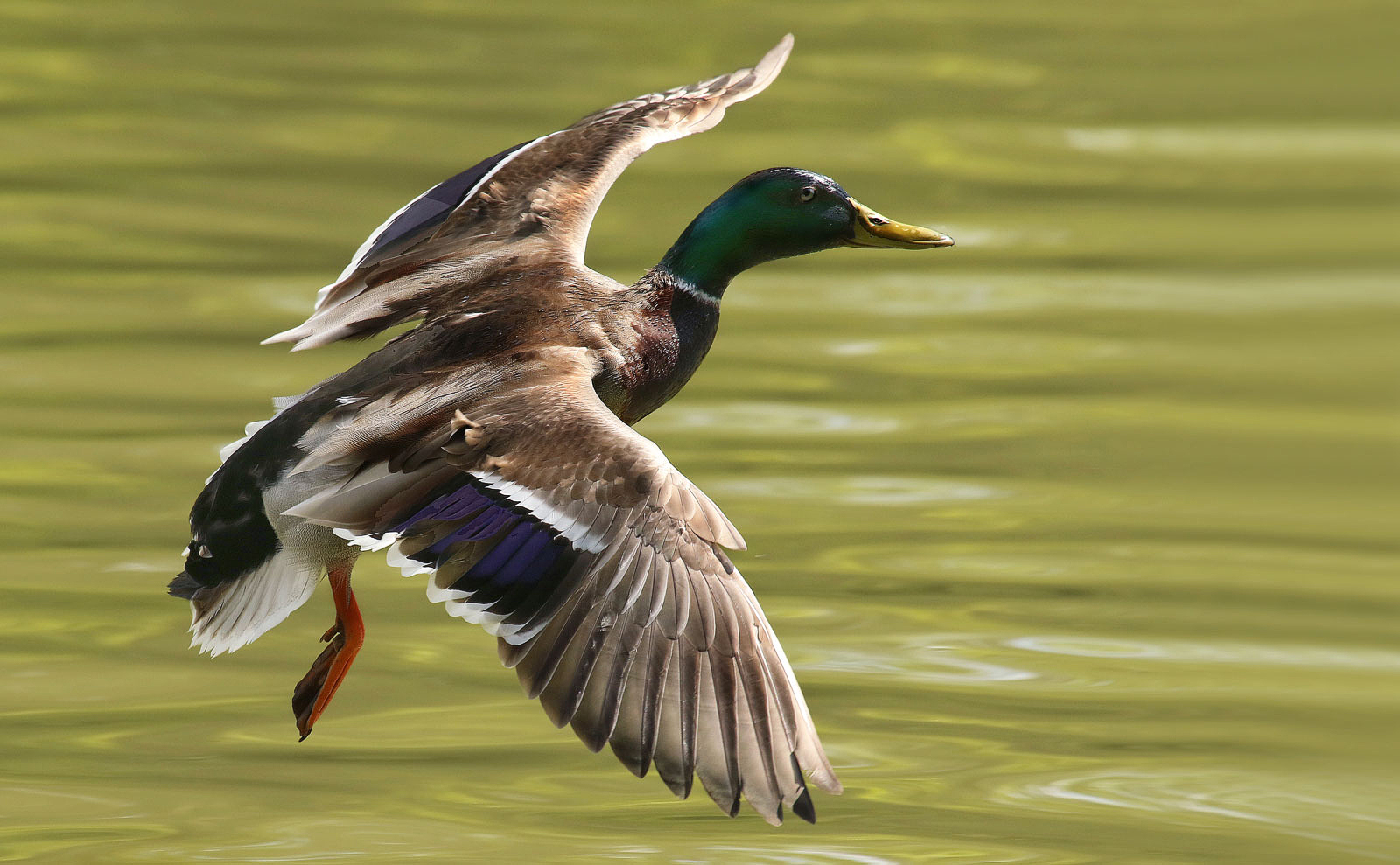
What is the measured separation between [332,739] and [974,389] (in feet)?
12.8

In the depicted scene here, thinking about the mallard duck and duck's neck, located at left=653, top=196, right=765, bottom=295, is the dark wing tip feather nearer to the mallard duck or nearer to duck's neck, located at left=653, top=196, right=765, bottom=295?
the mallard duck

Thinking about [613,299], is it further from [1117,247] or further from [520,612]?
[1117,247]

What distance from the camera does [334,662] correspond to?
19.3 ft

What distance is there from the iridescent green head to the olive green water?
4.78 ft

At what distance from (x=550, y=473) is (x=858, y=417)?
420 centimetres

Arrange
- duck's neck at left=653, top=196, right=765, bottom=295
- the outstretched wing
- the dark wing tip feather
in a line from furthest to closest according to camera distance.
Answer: duck's neck at left=653, top=196, right=765, bottom=295 → the outstretched wing → the dark wing tip feather

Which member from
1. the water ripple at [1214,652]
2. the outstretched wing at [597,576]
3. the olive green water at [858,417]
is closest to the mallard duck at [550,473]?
the outstretched wing at [597,576]

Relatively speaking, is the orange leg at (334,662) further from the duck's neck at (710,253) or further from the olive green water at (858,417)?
the duck's neck at (710,253)

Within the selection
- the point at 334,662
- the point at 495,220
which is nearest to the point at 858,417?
the point at 495,220

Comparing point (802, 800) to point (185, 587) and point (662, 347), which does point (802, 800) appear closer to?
point (662, 347)

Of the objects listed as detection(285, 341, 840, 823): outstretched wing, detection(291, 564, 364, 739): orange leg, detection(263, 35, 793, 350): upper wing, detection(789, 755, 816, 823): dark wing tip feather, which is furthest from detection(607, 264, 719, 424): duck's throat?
detection(789, 755, 816, 823): dark wing tip feather

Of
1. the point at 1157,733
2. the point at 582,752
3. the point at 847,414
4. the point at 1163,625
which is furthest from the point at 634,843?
the point at 847,414

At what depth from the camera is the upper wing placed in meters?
6.12

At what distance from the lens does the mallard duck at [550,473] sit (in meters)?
4.62
